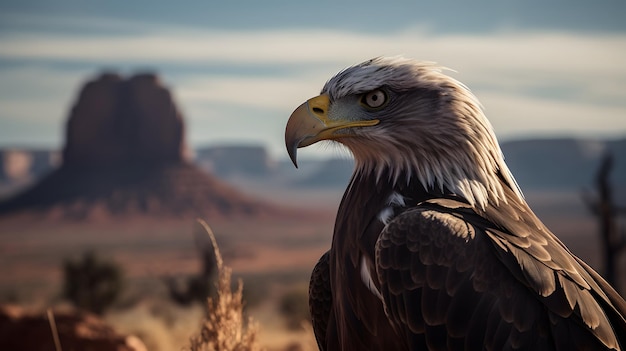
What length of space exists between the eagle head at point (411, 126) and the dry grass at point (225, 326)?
1107 millimetres

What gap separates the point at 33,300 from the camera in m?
40.4

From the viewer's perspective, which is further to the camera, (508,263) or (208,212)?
(208,212)

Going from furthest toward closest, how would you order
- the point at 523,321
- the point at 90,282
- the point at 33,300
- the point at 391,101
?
1. the point at 33,300
2. the point at 90,282
3. the point at 391,101
4. the point at 523,321

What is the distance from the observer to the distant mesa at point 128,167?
88.0 metres

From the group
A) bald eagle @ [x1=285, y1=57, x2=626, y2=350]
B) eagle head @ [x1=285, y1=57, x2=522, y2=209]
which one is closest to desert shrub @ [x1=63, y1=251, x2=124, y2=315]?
bald eagle @ [x1=285, y1=57, x2=626, y2=350]

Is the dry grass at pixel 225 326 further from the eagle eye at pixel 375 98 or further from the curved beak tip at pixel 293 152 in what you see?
the eagle eye at pixel 375 98

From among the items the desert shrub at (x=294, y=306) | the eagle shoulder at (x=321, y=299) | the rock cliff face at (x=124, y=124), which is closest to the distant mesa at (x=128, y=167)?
the rock cliff face at (x=124, y=124)

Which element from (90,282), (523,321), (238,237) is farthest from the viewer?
(238,237)

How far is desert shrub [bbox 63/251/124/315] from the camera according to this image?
26172 mm

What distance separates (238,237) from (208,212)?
37.5ft

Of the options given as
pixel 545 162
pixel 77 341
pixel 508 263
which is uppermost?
pixel 508 263

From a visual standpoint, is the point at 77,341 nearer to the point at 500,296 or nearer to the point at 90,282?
the point at 500,296

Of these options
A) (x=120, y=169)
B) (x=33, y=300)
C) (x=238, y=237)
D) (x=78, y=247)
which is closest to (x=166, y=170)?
(x=120, y=169)

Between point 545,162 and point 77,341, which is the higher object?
point 77,341
